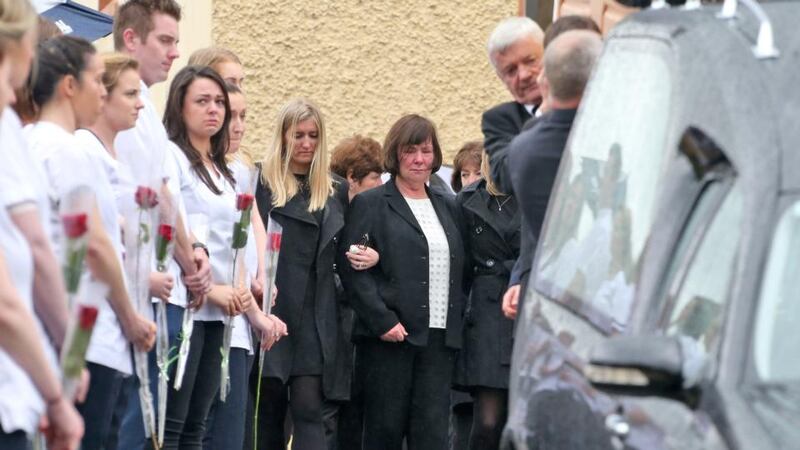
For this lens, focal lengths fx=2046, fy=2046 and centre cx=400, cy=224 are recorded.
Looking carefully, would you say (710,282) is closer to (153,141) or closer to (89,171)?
(89,171)

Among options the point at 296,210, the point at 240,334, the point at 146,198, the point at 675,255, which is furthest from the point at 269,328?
the point at 675,255

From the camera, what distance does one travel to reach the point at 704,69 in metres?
4.78

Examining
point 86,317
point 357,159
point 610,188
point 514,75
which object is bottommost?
point 86,317

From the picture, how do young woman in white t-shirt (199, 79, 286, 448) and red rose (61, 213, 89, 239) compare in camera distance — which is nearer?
A: red rose (61, 213, 89, 239)

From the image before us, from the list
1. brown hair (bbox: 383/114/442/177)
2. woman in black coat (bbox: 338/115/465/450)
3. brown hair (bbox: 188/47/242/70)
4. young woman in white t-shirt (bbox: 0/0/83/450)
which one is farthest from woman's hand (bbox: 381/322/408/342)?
young woman in white t-shirt (bbox: 0/0/83/450)

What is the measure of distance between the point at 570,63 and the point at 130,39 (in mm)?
2543

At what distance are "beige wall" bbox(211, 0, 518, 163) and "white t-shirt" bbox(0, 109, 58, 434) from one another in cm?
1003

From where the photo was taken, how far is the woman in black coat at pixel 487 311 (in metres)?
10.8

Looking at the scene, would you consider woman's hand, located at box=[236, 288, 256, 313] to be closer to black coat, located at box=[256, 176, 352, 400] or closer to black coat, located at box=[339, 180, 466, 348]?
black coat, located at box=[256, 176, 352, 400]

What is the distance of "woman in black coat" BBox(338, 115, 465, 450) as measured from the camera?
1089cm

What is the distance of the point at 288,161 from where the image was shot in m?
10.7

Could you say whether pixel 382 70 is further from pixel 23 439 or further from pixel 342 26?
pixel 23 439

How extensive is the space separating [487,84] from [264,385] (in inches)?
226

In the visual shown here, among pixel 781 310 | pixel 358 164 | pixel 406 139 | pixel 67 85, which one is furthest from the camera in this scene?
pixel 358 164
